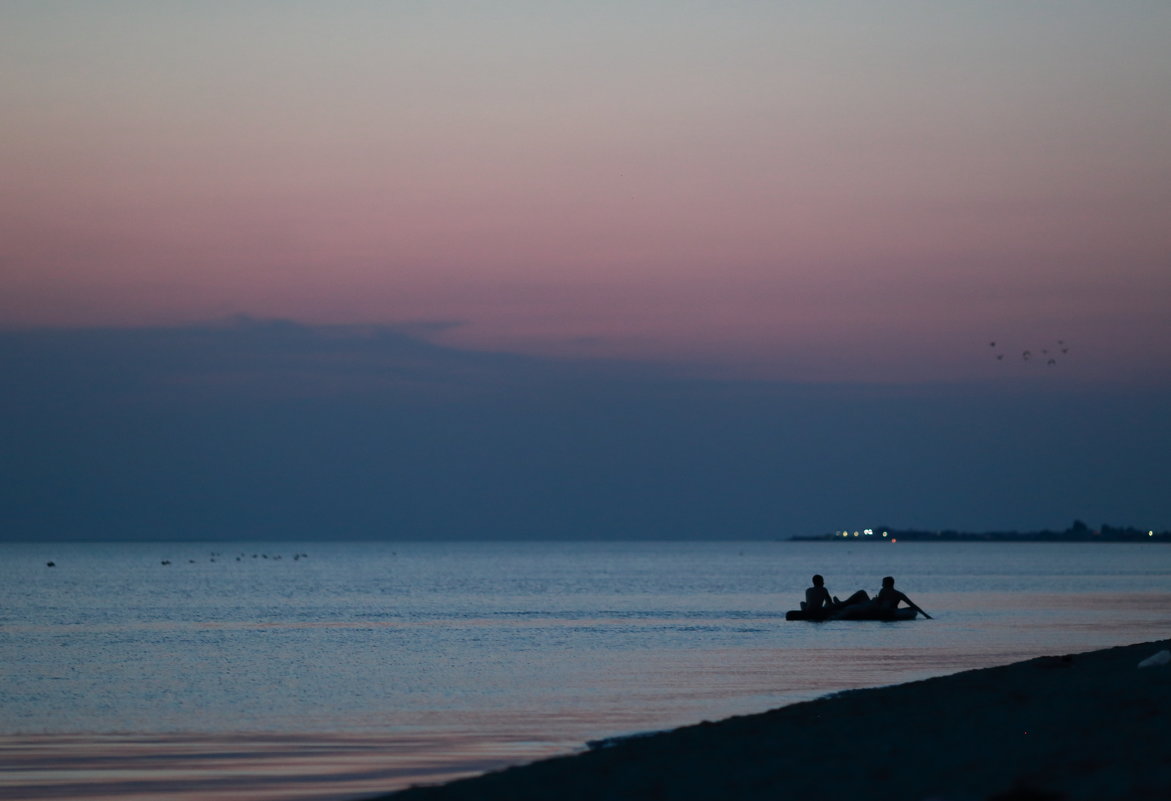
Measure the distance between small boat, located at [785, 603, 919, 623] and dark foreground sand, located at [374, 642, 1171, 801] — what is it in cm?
2630

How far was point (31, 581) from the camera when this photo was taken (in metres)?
103

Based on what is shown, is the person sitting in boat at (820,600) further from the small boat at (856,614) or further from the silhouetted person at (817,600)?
the small boat at (856,614)

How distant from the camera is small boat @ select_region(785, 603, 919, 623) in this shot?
45594 mm

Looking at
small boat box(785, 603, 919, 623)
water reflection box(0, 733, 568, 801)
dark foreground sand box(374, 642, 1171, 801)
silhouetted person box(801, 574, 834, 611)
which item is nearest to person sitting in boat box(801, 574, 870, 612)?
silhouetted person box(801, 574, 834, 611)

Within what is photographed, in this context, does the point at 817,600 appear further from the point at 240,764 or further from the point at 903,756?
the point at 903,756

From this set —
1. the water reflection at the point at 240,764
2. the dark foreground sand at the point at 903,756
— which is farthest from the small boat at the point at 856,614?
the water reflection at the point at 240,764

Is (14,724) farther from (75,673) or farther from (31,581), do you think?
(31,581)

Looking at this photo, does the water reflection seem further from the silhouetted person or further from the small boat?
the silhouetted person

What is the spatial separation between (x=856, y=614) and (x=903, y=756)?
3278 cm

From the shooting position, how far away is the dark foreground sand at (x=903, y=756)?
11.6 metres

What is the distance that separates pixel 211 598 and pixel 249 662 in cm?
4288

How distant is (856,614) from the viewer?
45.6 metres

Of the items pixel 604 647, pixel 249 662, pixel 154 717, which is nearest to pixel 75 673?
pixel 249 662

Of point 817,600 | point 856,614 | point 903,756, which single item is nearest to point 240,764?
point 903,756
